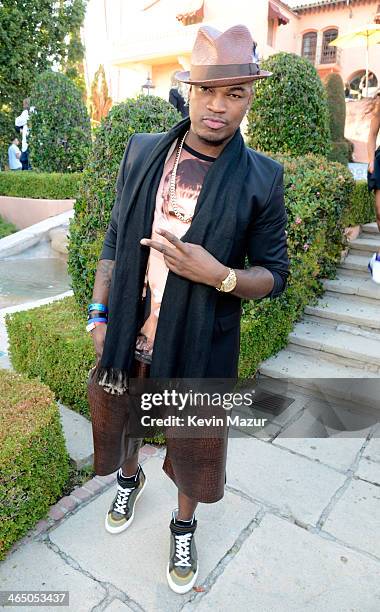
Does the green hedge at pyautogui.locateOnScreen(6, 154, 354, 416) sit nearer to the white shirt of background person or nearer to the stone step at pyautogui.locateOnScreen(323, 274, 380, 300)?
the stone step at pyautogui.locateOnScreen(323, 274, 380, 300)

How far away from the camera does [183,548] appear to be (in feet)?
7.16

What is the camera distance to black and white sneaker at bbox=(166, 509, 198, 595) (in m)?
2.11

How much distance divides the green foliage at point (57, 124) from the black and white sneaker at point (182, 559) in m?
9.74

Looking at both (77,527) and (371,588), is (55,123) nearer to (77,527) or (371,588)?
(77,527)

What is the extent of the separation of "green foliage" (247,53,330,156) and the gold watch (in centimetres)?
438

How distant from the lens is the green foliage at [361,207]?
563cm

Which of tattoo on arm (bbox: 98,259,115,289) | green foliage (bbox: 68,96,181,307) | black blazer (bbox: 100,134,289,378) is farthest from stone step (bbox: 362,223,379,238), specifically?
tattoo on arm (bbox: 98,259,115,289)

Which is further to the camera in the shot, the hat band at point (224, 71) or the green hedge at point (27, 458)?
the green hedge at point (27, 458)

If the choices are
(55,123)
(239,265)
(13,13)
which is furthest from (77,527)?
(13,13)

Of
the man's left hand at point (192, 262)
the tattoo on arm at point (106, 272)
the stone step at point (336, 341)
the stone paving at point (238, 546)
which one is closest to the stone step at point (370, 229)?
the stone step at point (336, 341)

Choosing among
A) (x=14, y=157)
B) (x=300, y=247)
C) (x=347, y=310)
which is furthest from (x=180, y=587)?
(x=14, y=157)

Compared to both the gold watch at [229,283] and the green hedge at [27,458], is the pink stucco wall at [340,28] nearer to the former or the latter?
the green hedge at [27,458]

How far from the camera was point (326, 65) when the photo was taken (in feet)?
82.5

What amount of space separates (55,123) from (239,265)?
A: 10516 millimetres
